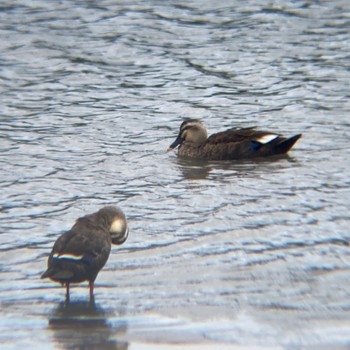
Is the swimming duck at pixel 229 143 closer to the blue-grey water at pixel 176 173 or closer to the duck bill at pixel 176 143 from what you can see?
the duck bill at pixel 176 143

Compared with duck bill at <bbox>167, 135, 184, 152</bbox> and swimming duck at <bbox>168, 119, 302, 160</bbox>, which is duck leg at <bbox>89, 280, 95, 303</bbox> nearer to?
swimming duck at <bbox>168, 119, 302, 160</bbox>

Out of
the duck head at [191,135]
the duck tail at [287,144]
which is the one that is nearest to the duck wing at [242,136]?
the duck tail at [287,144]

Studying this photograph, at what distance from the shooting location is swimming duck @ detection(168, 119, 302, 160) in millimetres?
12031

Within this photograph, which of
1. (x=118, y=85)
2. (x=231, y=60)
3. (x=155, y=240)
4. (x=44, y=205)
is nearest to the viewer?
(x=155, y=240)

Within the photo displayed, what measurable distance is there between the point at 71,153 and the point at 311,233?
4.13m

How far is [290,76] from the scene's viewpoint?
615 inches

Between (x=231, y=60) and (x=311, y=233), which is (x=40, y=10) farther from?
(x=311, y=233)

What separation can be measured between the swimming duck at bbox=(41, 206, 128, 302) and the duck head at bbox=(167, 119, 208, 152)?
4.81 metres

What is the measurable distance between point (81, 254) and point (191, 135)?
5.43m

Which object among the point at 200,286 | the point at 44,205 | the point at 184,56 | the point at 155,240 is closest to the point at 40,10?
the point at 184,56

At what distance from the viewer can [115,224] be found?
25.2 ft

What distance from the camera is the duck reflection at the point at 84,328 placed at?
20.7ft

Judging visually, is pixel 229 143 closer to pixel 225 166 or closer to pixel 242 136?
pixel 242 136

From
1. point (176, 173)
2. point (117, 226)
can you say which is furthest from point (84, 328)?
point (176, 173)
